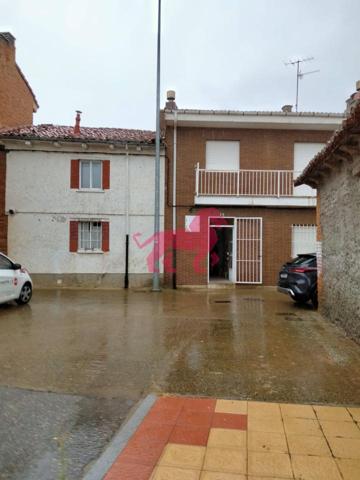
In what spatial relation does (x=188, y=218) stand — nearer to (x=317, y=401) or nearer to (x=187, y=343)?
(x=187, y=343)

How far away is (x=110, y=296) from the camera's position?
11898 mm

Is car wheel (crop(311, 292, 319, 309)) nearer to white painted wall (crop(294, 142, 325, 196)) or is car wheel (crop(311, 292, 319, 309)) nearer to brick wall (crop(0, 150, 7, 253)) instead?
white painted wall (crop(294, 142, 325, 196))

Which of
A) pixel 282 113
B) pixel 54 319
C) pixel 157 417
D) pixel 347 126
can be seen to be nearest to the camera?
pixel 157 417

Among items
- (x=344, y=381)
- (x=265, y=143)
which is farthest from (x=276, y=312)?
(x=265, y=143)

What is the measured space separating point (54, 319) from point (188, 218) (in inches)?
282

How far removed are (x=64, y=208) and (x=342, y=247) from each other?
9990 mm

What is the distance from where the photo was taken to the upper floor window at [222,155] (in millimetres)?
14438

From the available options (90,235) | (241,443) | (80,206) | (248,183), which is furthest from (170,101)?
(241,443)

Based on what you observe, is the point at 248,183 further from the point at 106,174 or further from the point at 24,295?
the point at 24,295

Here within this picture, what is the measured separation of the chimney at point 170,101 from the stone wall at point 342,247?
7837 millimetres

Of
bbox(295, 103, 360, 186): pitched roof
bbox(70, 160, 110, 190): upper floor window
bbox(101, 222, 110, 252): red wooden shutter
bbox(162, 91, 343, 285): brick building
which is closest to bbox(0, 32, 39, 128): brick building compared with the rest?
bbox(70, 160, 110, 190): upper floor window

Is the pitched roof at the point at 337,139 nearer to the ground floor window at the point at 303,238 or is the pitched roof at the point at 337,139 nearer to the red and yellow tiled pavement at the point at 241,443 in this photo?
the red and yellow tiled pavement at the point at 241,443

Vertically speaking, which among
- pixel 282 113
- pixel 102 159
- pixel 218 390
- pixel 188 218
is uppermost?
pixel 282 113

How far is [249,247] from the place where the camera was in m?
14.2
